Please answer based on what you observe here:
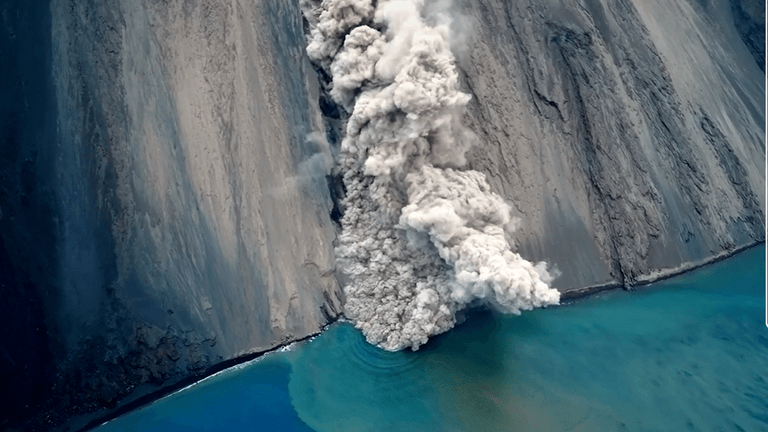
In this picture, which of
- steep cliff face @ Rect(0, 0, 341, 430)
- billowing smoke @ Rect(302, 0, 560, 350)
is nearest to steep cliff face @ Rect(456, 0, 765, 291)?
billowing smoke @ Rect(302, 0, 560, 350)

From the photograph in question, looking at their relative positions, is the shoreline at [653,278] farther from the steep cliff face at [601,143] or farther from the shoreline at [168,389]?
the shoreline at [168,389]

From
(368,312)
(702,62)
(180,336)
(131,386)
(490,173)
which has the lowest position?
(131,386)

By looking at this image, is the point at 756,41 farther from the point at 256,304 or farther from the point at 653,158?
the point at 256,304

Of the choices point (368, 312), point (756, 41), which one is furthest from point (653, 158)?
point (368, 312)

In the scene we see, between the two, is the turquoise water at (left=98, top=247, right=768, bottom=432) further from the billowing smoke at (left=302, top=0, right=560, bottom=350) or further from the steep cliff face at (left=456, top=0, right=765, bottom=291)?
the steep cliff face at (left=456, top=0, right=765, bottom=291)

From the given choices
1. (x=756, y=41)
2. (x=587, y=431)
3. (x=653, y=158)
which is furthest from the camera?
(x=756, y=41)

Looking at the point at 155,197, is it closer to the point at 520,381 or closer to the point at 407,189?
the point at 407,189
